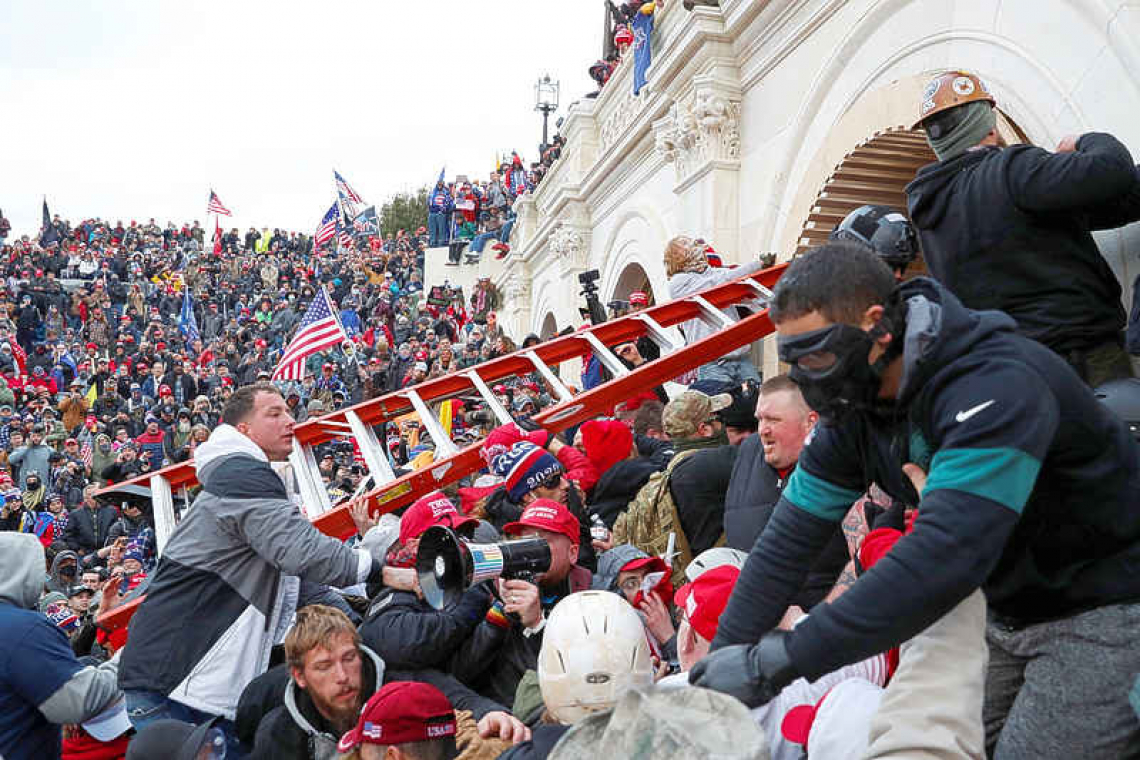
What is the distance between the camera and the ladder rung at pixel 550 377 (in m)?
6.81

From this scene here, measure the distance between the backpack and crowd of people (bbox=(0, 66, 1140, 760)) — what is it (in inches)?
0.6

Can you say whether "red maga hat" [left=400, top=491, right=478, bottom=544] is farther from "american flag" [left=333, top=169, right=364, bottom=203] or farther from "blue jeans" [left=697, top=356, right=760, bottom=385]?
"american flag" [left=333, top=169, right=364, bottom=203]

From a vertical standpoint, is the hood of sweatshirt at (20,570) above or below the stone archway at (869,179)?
below

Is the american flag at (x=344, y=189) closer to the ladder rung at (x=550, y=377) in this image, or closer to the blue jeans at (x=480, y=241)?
the blue jeans at (x=480, y=241)

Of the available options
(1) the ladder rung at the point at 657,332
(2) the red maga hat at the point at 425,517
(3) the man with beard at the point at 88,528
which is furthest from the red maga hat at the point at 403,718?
(3) the man with beard at the point at 88,528

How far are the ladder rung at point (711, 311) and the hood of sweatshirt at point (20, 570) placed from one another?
4.80m

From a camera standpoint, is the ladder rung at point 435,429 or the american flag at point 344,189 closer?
the ladder rung at point 435,429

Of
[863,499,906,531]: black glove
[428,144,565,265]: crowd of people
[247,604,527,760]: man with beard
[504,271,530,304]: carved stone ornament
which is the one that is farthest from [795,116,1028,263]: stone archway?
[428,144,565,265]: crowd of people

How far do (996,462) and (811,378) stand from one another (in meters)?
0.40

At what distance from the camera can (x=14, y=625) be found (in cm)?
364

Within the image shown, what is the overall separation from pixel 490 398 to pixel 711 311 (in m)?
1.96

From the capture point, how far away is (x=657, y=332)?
23.9 ft

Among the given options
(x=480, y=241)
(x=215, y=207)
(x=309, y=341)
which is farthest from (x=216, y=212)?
(x=309, y=341)

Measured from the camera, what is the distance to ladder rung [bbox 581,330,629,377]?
22.0 feet
